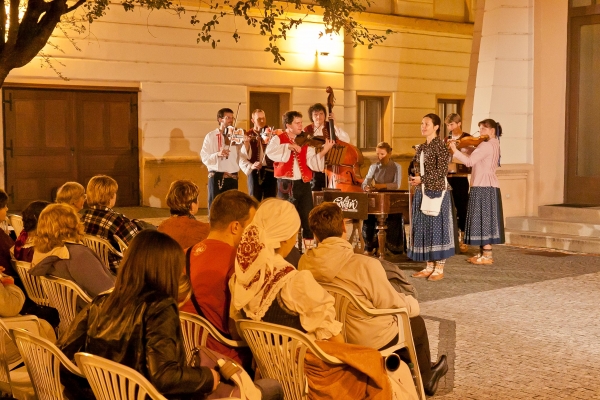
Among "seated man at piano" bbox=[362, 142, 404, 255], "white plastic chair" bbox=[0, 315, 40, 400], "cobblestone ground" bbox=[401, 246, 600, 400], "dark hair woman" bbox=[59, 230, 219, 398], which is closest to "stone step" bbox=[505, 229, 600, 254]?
"cobblestone ground" bbox=[401, 246, 600, 400]

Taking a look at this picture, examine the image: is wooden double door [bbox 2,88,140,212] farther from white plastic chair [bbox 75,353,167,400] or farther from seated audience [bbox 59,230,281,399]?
white plastic chair [bbox 75,353,167,400]

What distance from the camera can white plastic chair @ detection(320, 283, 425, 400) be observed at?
461 cm

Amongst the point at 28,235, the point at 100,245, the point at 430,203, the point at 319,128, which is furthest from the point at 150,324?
the point at 319,128

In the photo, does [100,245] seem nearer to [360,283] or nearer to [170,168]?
[360,283]

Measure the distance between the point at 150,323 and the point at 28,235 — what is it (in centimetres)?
288

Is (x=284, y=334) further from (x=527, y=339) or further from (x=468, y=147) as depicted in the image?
(x=468, y=147)

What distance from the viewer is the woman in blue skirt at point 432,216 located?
9117 mm

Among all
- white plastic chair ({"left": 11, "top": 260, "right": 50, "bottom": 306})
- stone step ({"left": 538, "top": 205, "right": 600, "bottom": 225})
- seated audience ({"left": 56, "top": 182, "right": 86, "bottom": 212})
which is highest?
seated audience ({"left": 56, "top": 182, "right": 86, "bottom": 212})

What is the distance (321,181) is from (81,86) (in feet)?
21.1

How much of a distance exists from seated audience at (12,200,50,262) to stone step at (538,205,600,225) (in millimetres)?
8701

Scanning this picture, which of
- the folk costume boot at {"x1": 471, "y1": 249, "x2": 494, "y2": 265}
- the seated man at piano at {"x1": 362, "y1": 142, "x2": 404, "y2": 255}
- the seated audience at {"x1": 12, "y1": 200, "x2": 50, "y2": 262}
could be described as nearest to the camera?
the seated audience at {"x1": 12, "y1": 200, "x2": 50, "y2": 262}

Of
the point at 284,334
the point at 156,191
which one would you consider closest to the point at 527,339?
the point at 284,334

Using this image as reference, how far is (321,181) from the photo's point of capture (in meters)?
11.7

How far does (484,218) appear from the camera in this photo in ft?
34.4
